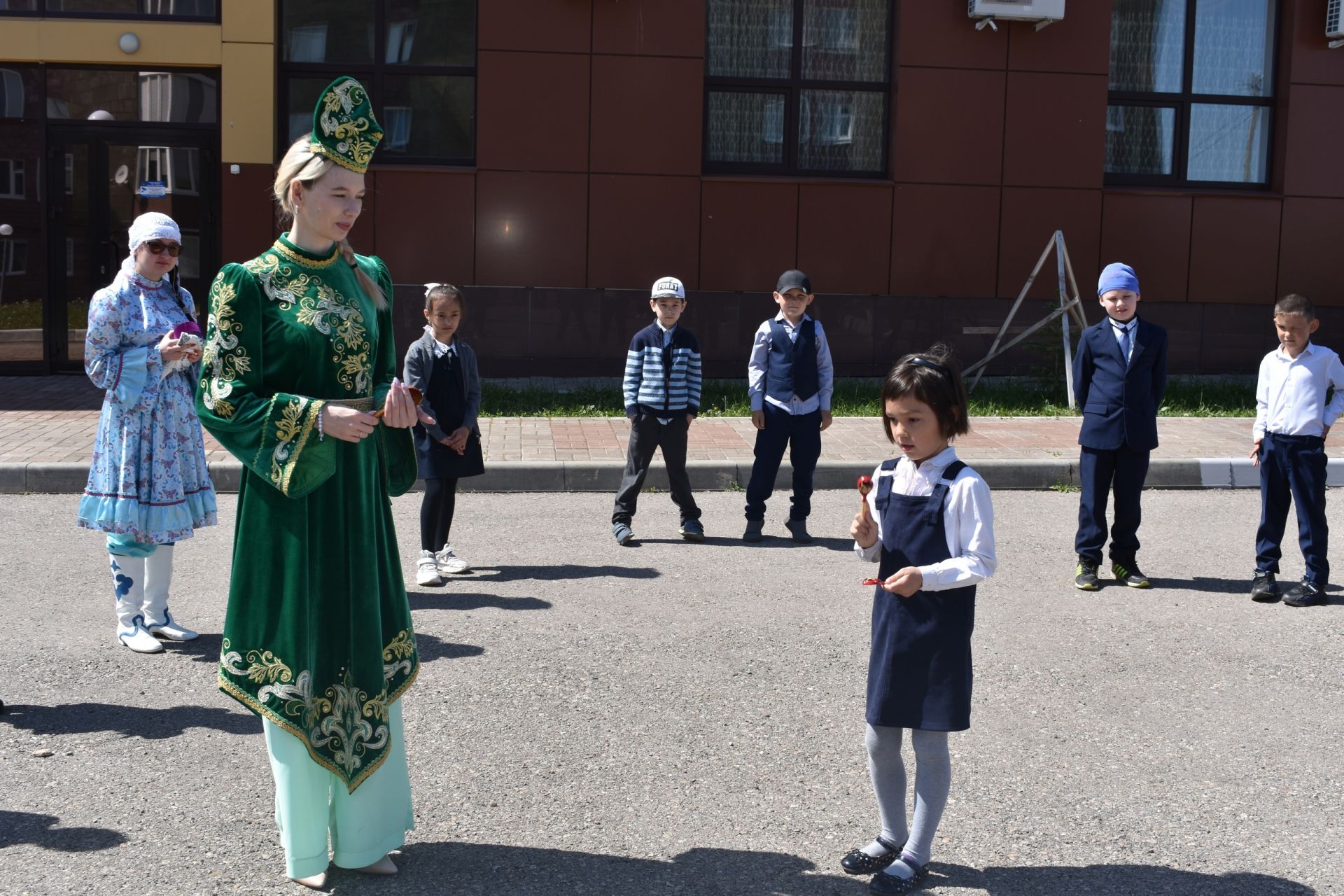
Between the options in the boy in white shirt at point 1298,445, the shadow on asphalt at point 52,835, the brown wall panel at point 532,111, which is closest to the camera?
the shadow on asphalt at point 52,835

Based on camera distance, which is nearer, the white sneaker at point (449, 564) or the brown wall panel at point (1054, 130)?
the white sneaker at point (449, 564)

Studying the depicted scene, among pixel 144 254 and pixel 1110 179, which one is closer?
pixel 144 254

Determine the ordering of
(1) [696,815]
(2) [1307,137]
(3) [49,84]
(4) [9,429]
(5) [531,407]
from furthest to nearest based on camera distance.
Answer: (2) [1307,137] < (3) [49,84] < (5) [531,407] < (4) [9,429] < (1) [696,815]

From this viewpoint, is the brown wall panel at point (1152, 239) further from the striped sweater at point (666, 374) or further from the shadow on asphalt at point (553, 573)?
the shadow on asphalt at point (553, 573)

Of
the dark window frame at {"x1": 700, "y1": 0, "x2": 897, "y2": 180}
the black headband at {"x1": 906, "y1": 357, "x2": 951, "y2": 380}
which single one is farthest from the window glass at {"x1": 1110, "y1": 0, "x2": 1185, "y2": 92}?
the black headband at {"x1": 906, "y1": 357, "x2": 951, "y2": 380}

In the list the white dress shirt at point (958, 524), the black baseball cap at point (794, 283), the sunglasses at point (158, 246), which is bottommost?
the white dress shirt at point (958, 524)

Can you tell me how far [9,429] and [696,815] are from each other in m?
8.88

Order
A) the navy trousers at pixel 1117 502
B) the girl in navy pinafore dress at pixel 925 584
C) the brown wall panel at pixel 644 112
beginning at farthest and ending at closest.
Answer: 1. the brown wall panel at pixel 644 112
2. the navy trousers at pixel 1117 502
3. the girl in navy pinafore dress at pixel 925 584

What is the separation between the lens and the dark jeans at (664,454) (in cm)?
849

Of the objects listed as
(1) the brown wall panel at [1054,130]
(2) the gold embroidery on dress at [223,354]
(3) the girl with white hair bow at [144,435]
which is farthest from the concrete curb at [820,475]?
(2) the gold embroidery on dress at [223,354]

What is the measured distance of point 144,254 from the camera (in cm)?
593

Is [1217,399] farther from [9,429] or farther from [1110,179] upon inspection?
[9,429]

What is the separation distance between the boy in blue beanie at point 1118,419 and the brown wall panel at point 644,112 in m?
7.60

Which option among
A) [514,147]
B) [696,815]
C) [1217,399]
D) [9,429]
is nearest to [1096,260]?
[1217,399]
